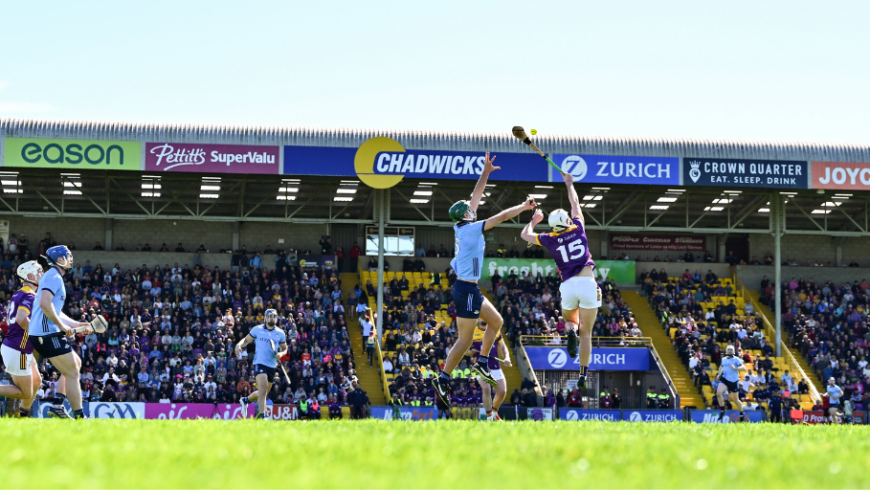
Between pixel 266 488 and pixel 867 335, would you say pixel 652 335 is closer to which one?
pixel 867 335

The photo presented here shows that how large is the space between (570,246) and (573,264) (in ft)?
0.99

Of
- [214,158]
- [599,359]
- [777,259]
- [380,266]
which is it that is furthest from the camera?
[777,259]

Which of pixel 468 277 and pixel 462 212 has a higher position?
pixel 462 212

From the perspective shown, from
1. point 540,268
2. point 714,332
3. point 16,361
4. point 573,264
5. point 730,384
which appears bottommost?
point 730,384

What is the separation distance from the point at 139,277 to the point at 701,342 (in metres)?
23.9

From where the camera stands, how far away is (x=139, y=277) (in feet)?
120

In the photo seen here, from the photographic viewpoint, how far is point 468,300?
11.9 meters

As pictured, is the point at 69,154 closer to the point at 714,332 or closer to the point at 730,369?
the point at 730,369

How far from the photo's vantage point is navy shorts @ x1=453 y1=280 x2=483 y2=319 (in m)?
11.9

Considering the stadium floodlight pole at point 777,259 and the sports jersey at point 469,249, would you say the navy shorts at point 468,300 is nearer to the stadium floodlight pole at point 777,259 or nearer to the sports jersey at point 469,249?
the sports jersey at point 469,249

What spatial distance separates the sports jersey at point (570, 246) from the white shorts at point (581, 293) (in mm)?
124

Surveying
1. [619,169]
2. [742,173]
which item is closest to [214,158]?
[619,169]

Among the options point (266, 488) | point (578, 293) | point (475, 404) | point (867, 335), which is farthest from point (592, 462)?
point (867, 335)

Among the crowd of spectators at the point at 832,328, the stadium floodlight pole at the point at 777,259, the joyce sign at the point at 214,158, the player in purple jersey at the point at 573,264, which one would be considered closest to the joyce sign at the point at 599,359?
the stadium floodlight pole at the point at 777,259
